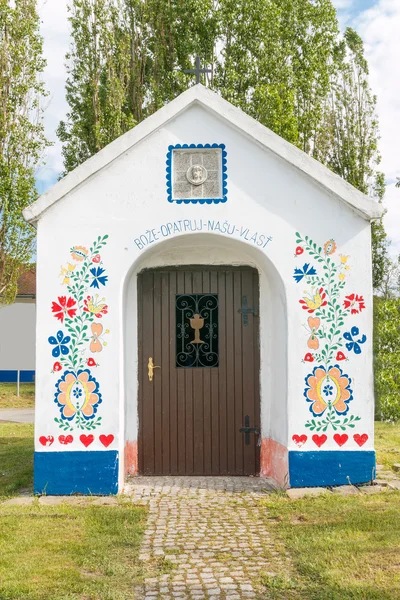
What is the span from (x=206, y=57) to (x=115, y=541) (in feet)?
48.2

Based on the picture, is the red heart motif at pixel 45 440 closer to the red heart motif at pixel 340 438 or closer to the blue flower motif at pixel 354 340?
the red heart motif at pixel 340 438

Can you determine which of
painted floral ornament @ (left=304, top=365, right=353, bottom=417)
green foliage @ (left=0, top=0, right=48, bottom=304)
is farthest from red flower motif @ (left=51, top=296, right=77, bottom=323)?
green foliage @ (left=0, top=0, right=48, bottom=304)

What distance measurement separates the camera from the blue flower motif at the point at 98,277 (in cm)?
673

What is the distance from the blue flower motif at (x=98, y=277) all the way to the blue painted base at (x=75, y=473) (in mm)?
1725

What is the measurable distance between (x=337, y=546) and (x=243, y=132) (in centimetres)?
410

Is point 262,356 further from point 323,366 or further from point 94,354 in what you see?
point 94,354

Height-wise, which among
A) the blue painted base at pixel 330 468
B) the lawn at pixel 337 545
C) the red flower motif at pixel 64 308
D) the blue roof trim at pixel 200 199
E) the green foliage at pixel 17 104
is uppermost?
the green foliage at pixel 17 104

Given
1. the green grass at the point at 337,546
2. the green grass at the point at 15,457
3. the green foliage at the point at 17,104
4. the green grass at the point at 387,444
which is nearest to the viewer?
the green grass at the point at 337,546

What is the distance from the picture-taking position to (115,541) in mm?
5059

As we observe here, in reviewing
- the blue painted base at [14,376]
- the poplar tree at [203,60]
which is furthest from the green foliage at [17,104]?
the blue painted base at [14,376]

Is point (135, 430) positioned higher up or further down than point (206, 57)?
further down

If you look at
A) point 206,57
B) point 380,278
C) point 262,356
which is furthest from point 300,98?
point 262,356

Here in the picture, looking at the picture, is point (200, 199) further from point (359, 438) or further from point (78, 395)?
point (359, 438)

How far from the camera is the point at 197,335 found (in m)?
7.55
